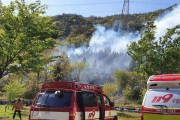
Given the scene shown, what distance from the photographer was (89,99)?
9992 millimetres

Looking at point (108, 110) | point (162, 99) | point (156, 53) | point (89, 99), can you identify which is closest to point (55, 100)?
point (89, 99)

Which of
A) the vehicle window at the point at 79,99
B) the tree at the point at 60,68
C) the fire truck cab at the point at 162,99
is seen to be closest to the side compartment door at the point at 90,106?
the vehicle window at the point at 79,99

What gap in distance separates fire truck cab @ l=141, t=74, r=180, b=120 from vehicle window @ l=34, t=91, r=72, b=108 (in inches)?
108

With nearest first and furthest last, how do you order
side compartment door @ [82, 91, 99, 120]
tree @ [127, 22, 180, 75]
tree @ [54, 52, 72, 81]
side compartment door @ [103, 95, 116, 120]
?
side compartment door @ [82, 91, 99, 120] → side compartment door @ [103, 95, 116, 120] → tree @ [127, 22, 180, 75] → tree @ [54, 52, 72, 81]

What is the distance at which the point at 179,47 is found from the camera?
18797mm

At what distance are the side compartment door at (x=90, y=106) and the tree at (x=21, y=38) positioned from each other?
22.4ft

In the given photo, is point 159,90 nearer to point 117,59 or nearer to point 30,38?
point 30,38

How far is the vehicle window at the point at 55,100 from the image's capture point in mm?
8586

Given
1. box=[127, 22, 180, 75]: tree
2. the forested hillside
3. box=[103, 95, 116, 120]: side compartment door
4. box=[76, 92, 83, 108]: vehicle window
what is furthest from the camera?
the forested hillside

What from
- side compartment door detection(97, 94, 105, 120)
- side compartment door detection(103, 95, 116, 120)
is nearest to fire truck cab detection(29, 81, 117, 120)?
side compartment door detection(97, 94, 105, 120)

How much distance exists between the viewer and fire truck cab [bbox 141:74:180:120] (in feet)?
23.3

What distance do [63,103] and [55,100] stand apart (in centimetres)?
35

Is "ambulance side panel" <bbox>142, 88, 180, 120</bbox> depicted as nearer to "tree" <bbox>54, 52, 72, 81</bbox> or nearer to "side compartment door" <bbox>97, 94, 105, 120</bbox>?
"side compartment door" <bbox>97, 94, 105, 120</bbox>

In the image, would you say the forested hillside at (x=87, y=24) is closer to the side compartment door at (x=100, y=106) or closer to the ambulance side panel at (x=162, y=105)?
the side compartment door at (x=100, y=106)
